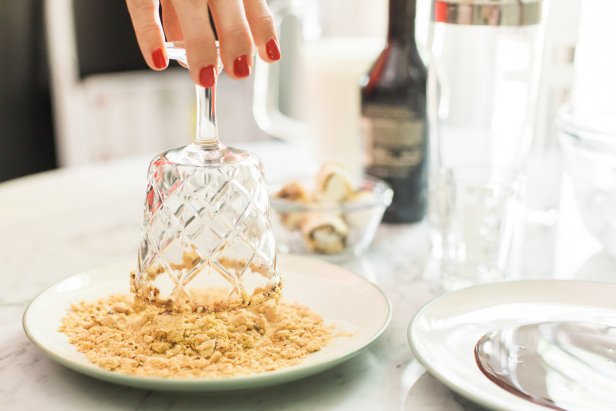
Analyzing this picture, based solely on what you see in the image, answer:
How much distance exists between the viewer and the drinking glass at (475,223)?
2.91 ft

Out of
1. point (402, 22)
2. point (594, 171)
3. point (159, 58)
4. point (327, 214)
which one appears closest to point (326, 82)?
point (402, 22)

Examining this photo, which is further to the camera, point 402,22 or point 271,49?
point 402,22

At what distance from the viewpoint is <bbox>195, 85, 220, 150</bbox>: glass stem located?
27.7 inches

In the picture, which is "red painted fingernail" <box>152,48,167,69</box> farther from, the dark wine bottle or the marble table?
the dark wine bottle

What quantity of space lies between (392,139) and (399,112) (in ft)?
0.12

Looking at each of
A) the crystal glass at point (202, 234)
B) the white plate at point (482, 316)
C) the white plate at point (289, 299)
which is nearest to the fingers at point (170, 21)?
the crystal glass at point (202, 234)

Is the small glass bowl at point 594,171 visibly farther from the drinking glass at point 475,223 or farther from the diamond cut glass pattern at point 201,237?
the diamond cut glass pattern at point 201,237

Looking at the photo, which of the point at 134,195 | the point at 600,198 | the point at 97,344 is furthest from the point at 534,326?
the point at 134,195

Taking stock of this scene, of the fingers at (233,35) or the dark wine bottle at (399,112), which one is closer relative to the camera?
the fingers at (233,35)

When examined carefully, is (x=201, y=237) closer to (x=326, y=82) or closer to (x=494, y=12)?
(x=494, y=12)

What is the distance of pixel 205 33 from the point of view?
635 millimetres

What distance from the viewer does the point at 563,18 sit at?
109 centimetres

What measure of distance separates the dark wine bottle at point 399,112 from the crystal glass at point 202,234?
371mm

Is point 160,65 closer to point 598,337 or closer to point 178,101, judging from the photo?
point 598,337
